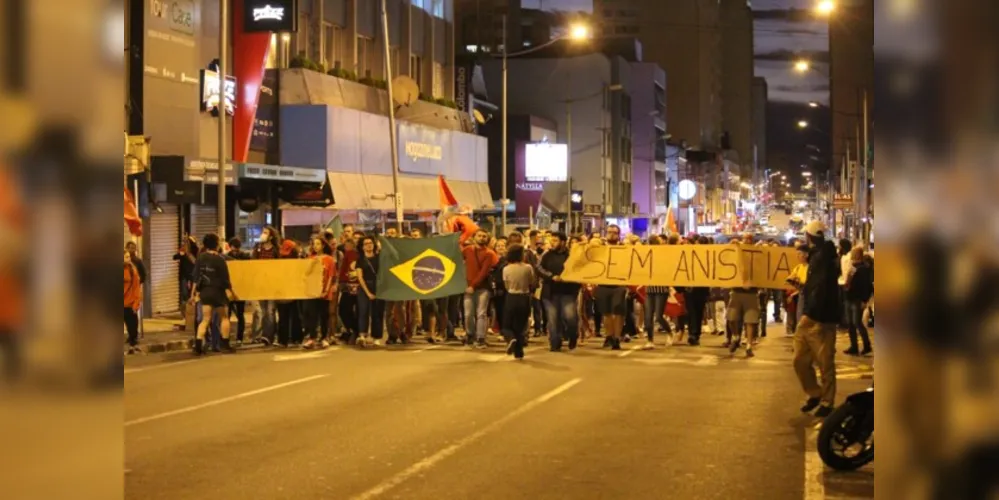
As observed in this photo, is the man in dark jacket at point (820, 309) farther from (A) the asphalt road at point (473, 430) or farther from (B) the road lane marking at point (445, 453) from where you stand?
(B) the road lane marking at point (445, 453)

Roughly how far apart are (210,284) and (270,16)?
13.2 m

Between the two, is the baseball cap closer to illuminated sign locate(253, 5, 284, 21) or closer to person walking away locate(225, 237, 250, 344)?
person walking away locate(225, 237, 250, 344)

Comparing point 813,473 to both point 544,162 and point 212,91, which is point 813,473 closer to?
point 212,91

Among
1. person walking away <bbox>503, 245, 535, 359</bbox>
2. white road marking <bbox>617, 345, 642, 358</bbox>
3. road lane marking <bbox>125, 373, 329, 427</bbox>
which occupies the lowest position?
white road marking <bbox>617, 345, 642, 358</bbox>

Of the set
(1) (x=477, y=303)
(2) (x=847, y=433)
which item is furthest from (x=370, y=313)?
(2) (x=847, y=433)

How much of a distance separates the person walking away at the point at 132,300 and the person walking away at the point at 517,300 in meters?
5.63

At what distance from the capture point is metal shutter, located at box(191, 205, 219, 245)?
28625 millimetres

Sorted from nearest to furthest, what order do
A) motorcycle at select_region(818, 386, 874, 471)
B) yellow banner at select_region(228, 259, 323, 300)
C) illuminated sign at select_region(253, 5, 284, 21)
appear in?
motorcycle at select_region(818, 386, 874, 471)
yellow banner at select_region(228, 259, 323, 300)
illuminated sign at select_region(253, 5, 284, 21)

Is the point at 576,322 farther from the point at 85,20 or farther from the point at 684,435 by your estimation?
the point at 85,20

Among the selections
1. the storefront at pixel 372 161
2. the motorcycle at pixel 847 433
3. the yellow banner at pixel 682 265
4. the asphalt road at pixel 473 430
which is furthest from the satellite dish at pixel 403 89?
the motorcycle at pixel 847 433

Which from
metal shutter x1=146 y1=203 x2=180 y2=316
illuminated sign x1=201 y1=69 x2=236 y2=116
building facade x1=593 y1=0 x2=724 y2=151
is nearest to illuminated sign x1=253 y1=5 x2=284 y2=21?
illuminated sign x1=201 y1=69 x2=236 y2=116

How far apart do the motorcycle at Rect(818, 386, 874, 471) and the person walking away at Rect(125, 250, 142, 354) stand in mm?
11386

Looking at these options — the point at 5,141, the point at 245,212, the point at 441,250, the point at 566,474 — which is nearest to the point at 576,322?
the point at 441,250

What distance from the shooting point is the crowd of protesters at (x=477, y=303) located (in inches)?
703
